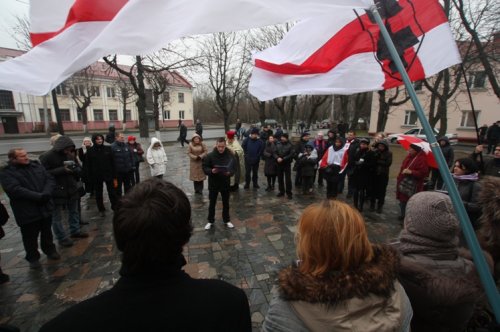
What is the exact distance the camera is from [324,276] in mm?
1186

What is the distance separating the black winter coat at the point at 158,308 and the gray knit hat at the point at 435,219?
3.95ft

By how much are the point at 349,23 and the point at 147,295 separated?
10.0ft

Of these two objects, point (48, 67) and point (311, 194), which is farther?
point (311, 194)

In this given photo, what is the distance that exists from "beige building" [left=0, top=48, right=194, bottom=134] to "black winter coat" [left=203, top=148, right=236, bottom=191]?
2337cm

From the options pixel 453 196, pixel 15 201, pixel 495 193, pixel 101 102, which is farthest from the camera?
pixel 101 102

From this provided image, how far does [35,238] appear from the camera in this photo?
402 centimetres

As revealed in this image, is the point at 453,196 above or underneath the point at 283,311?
above

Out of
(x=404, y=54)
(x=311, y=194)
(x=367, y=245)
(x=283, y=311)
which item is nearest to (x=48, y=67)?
(x=283, y=311)

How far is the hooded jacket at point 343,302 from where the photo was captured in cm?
110

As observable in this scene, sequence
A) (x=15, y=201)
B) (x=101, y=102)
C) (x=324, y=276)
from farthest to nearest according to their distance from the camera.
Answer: (x=101, y=102) → (x=15, y=201) → (x=324, y=276)

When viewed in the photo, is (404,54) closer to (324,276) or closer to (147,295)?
(324,276)

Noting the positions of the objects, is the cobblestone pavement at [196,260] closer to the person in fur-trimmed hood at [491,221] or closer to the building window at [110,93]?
the person in fur-trimmed hood at [491,221]

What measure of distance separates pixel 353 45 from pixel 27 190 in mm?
4643

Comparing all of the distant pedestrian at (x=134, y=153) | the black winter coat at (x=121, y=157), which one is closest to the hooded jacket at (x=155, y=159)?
the distant pedestrian at (x=134, y=153)
